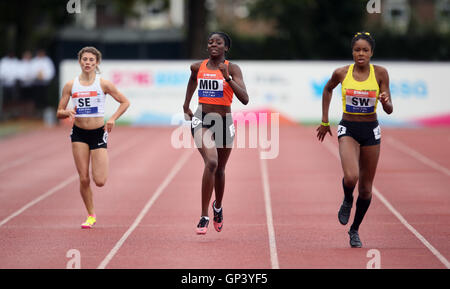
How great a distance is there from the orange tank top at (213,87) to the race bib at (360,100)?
1.20m

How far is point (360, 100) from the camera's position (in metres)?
8.55

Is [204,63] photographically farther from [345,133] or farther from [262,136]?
[262,136]

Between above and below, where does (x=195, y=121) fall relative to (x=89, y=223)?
above

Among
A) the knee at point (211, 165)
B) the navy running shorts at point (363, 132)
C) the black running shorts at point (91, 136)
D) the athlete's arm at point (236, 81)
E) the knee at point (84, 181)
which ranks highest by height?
the athlete's arm at point (236, 81)

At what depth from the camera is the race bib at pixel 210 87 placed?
9023 mm

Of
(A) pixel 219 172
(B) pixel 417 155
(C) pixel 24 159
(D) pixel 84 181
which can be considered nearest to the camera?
(A) pixel 219 172

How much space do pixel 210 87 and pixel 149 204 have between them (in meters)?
3.49

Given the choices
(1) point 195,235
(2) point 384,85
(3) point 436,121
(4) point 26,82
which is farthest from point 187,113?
(4) point 26,82

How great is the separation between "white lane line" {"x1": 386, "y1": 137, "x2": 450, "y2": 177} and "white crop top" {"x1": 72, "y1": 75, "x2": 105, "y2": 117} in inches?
300

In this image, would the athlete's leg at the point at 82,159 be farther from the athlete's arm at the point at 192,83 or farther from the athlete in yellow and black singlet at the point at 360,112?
the athlete in yellow and black singlet at the point at 360,112

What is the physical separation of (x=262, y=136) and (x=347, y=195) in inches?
594

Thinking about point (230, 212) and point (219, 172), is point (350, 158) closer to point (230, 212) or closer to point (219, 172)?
point (219, 172)

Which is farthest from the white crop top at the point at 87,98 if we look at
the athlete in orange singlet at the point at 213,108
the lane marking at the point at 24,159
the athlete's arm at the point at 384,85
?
Answer: the lane marking at the point at 24,159

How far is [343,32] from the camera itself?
37156mm
